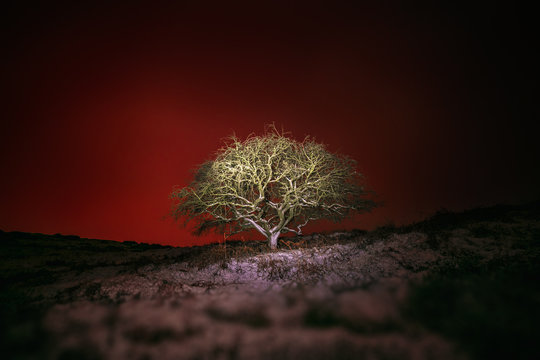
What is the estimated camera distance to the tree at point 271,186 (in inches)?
547

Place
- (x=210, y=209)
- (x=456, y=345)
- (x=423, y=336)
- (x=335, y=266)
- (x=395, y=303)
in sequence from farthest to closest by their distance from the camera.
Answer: (x=210, y=209), (x=335, y=266), (x=395, y=303), (x=423, y=336), (x=456, y=345)

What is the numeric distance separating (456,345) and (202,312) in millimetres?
2067

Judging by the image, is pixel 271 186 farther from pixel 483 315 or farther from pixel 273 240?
pixel 483 315

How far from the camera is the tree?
1389cm

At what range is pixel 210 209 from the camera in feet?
52.9

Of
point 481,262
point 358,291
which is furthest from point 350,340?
point 481,262

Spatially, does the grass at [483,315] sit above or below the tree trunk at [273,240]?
below

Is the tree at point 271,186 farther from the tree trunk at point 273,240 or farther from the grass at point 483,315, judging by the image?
the grass at point 483,315

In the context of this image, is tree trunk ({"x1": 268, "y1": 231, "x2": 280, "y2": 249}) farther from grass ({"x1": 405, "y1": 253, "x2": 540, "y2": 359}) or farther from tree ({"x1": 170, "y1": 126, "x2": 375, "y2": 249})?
grass ({"x1": 405, "y1": 253, "x2": 540, "y2": 359})

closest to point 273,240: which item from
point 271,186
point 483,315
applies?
point 271,186

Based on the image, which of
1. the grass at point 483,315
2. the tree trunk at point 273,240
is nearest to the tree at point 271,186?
the tree trunk at point 273,240

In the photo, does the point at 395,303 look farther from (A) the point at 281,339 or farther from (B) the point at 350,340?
(A) the point at 281,339

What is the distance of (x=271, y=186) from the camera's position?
14703mm

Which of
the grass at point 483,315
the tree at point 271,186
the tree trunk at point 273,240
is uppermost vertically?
the tree at point 271,186
